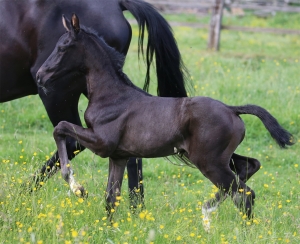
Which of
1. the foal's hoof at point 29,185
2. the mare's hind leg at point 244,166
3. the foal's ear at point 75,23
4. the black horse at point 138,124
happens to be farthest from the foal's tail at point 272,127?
the foal's hoof at point 29,185

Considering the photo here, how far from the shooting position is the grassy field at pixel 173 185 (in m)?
4.14

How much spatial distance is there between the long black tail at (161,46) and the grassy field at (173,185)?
0.76 metres

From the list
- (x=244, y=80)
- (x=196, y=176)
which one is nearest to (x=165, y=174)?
(x=196, y=176)

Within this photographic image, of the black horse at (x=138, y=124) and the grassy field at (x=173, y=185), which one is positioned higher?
the black horse at (x=138, y=124)

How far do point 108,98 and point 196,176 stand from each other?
7.83 ft

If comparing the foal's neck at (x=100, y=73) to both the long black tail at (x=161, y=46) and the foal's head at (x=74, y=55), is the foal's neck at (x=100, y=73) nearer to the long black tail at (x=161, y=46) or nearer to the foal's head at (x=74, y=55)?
the foal's head at (x=74, y=55)

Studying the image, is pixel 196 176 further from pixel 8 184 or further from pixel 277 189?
pixel 8 184

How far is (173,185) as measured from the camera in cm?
610

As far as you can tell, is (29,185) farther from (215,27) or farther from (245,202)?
(215,27)

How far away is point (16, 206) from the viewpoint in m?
4.43

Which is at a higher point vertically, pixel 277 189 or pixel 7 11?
pixel 7 11

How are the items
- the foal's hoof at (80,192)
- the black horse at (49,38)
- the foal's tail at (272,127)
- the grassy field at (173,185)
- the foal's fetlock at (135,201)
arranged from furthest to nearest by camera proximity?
the black horse at (49,38)
the foal's fetlock at (135,201)
the foal's tail at (272,127)
the foal's hoof at (80,192)
the grassy field at (173,185)

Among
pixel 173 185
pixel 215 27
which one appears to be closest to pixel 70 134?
pixel 173 185

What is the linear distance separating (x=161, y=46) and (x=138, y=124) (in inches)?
50.1
